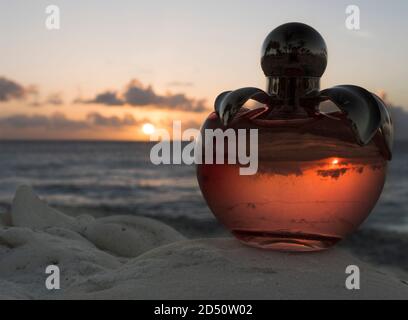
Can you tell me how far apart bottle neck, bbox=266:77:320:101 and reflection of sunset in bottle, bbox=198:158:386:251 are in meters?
0.35

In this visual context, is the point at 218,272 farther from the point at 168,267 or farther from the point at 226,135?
the point at 226,135

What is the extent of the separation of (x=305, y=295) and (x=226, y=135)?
830 mm

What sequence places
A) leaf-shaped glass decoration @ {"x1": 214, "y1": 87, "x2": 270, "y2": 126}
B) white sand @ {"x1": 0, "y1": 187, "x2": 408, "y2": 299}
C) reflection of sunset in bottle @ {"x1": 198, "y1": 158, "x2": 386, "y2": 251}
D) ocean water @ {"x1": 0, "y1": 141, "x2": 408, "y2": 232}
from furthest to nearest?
1. ocean water @ {"x1": 0, "y1": 141, "x2": 408, "y2": 232}
2. leaf-shaped glass decoration @ {"x1": 214, "y1": 87, "x2": 270, "y2": 126}
3. reflection of sunset in bottle @ {"x1": 198, "y1": 158, "x2": 386, "y2": 251}
4. white sand @ {"x1": 0, "y1": 187, "x2": 408, "y2": 299}

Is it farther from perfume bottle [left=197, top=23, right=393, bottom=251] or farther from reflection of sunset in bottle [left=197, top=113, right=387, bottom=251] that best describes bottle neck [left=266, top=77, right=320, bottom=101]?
reflection of sunset in bottle [left=197, top=113, right=387, bottom=251]

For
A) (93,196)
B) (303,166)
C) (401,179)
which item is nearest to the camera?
(303,166)

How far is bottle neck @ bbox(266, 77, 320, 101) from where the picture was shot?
7.98 feet

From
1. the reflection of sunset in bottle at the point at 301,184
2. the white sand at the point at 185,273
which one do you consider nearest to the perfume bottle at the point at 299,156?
the reflection of sunset in bottle at the point at 301,184

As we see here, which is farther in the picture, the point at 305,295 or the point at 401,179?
the point at 401,179

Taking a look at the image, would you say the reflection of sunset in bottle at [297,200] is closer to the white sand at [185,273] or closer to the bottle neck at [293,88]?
the white sand at [185,273]

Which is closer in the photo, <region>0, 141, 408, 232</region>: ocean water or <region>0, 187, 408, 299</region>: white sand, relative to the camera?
<region>0, 187, 408, 299</region>: white sand

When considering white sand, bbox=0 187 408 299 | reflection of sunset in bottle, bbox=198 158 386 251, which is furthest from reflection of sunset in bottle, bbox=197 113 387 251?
white sand, bbox=0 187 408 299

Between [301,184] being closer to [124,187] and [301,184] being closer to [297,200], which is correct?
[297,200]

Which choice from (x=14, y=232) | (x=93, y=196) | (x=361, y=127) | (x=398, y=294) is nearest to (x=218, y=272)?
(x=398, y=294)
